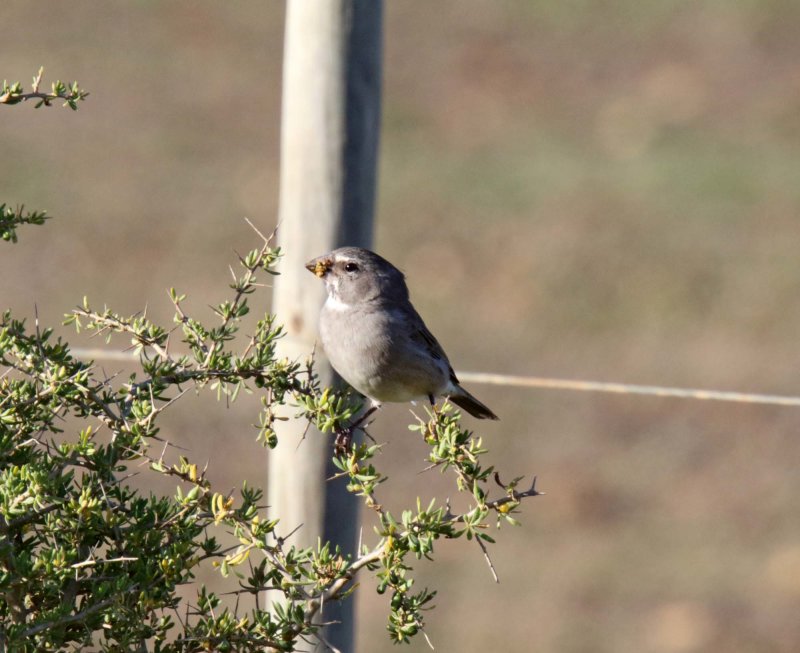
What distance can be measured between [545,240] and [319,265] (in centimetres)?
1175

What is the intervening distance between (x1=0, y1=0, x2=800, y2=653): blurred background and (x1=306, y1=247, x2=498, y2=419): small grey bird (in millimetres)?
4954

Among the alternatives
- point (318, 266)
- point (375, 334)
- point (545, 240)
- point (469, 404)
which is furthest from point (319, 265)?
point (545, 240)

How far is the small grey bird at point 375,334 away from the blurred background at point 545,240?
495cm

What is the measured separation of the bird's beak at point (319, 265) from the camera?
3857 millimetres

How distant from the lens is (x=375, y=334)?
434 centimetres

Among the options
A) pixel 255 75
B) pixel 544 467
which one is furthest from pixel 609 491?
pixel 255 75

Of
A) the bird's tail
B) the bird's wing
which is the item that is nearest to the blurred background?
the bird's tail

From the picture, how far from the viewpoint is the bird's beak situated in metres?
3.86

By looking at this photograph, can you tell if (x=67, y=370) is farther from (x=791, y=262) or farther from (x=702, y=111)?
(x=702, y=111)

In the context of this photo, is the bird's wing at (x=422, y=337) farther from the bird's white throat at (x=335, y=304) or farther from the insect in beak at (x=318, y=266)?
the insect in beak at (x=318, y=266)

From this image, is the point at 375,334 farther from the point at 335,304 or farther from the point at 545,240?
the point at 545,240

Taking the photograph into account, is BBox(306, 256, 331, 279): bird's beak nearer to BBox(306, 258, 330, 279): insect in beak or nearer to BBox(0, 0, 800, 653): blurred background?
BBox(306, 258, 330, 279): insect in beak

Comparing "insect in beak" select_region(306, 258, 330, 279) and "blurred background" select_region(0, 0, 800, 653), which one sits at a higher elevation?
"blurred background" select_region(0, 0, 800, 653)

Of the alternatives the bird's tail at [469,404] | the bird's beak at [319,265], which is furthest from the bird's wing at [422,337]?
the bird's beak at [319,265]
